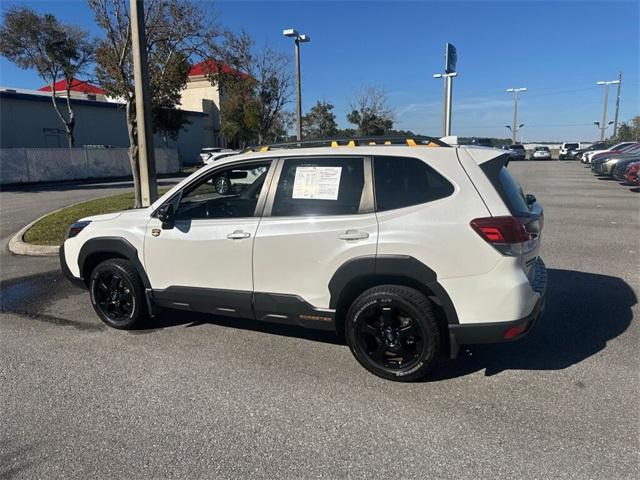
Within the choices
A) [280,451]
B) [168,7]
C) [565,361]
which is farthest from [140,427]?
[168,7]

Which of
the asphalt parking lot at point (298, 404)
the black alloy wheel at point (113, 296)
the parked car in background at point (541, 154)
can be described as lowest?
the asphalt parking lot at point (298, 404)

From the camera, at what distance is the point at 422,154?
343 centimetres

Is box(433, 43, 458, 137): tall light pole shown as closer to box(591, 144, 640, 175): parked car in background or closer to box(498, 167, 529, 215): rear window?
box(591, 144, 640, 175): parked car in background

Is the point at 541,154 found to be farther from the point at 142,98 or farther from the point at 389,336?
the point at 389,336

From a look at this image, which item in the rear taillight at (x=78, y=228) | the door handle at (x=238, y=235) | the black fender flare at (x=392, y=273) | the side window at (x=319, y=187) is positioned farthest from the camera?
the rear taillight at (x=78, y=228)

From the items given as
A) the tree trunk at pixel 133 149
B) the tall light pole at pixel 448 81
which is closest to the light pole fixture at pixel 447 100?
the tall light pole at pixel 448 81

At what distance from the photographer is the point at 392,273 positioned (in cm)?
331

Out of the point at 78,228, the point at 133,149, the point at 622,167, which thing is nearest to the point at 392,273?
the point at 78,228

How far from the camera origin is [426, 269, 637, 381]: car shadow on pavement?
3.67 metres

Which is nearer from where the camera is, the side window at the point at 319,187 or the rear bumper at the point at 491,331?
the rear bumper at the point at 491,331

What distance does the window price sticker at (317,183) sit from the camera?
3.61m

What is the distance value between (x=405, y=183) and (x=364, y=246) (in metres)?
0.56

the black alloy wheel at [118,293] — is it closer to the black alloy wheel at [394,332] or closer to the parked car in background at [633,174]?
the black alloy wheel at [394,332]

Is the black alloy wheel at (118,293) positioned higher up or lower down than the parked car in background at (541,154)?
lower down
